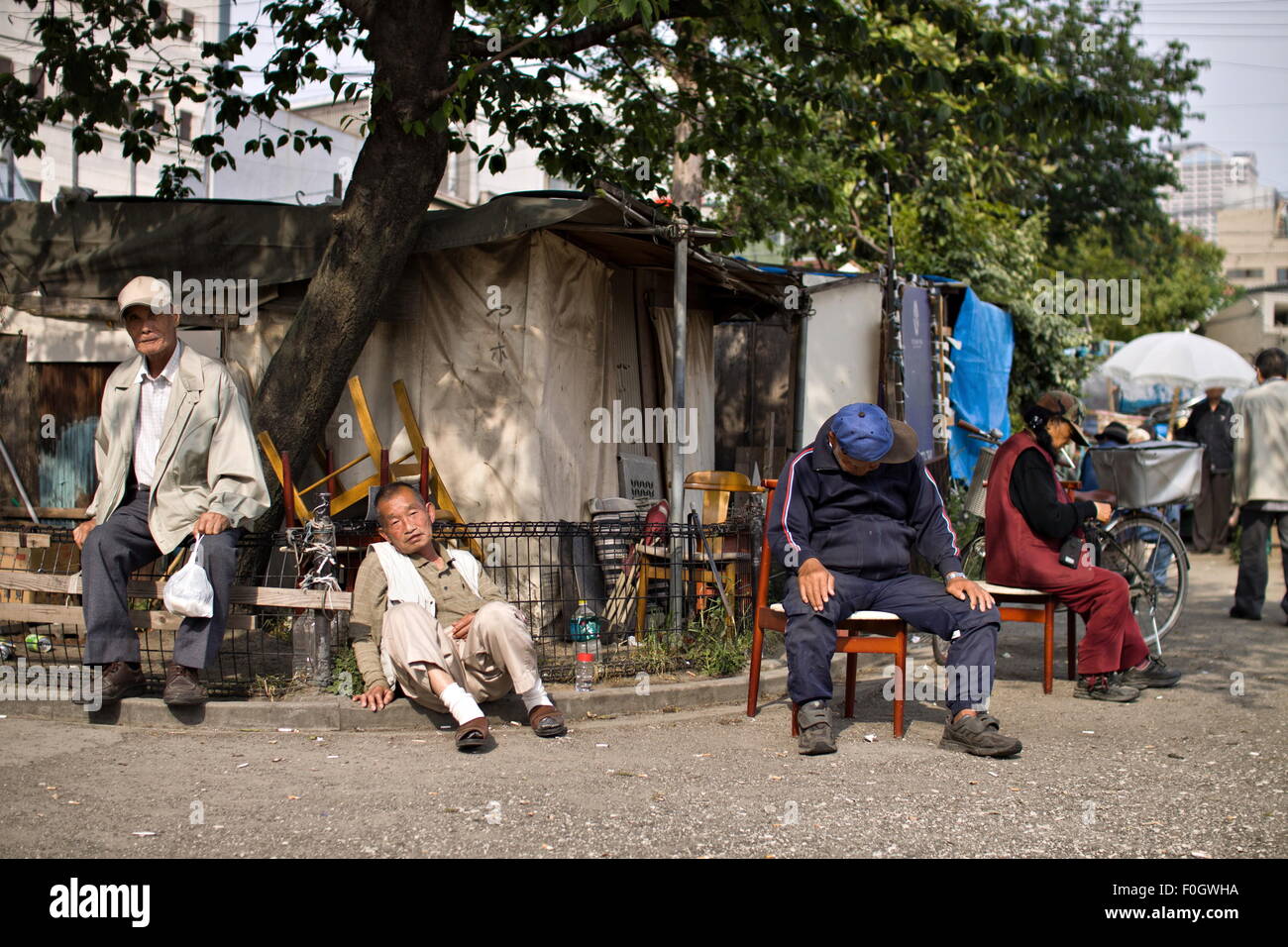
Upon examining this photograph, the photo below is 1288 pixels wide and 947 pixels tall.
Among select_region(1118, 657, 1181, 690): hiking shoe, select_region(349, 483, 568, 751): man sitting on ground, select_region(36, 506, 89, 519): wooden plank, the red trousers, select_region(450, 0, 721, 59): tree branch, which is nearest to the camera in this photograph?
select_region(349, 483, 568, 751): man sitting on ground

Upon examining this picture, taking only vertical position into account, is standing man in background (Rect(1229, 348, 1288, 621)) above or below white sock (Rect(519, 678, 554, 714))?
above

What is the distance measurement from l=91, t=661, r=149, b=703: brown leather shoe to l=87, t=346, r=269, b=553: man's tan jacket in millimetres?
636

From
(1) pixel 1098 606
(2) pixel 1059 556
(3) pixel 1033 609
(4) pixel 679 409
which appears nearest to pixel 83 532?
(4) pixel 679 409

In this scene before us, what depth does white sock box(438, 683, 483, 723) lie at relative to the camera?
551 cm

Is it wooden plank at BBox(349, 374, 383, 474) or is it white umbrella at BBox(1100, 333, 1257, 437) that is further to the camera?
white umbrella at BBox(1100, 333, 1257, 437)

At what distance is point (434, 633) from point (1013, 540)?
10.9 feet

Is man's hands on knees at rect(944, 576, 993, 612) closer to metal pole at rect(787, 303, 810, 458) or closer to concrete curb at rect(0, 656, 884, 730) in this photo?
concrete curb at rect(0, 656, 884, 730)

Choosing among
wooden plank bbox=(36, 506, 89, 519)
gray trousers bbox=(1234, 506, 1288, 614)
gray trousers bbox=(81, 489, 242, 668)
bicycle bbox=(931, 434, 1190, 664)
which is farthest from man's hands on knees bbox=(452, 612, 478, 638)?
gray trousers bbox=(1234, 506, 1288, 614)

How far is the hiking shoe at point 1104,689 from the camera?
6.81 metres

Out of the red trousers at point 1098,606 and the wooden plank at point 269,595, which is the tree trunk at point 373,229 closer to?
the wooden plank at point 269,595

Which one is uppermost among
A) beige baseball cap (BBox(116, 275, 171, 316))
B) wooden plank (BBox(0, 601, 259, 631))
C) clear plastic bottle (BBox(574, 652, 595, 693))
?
beige baseball cap (BBox(116, 275, 171, 316))

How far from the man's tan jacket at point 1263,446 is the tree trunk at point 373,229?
6.71 metres
